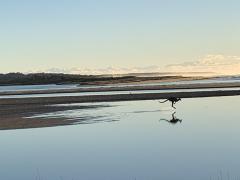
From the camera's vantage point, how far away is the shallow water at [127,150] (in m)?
17.9

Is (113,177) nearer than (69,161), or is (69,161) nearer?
(113,177)

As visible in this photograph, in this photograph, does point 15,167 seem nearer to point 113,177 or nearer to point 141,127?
point 113,177

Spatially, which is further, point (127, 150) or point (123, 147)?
point (123, 147)

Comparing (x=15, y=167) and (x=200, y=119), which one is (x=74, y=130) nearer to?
(x=200, y=119)

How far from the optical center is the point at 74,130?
101 ft

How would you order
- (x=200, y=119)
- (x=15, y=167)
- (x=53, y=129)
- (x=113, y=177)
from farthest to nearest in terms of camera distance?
(x=200, y=119) → (x=53, y=129) → (x=15, y=167) → (x=113, y=177)

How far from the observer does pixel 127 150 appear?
2230 centimetres

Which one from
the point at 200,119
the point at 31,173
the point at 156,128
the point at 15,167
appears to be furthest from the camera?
the point at 200,119

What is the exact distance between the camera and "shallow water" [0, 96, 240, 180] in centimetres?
1789

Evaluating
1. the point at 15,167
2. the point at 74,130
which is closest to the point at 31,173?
the point at 15,167

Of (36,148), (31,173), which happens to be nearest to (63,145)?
(36,148)

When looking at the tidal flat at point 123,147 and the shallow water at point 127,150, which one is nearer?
the shallow water at point 127,150

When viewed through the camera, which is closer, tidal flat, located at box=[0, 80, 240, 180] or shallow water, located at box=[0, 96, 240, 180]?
shallow water, located at box=[0, 96, 240, 180]

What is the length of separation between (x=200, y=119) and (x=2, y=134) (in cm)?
1181
